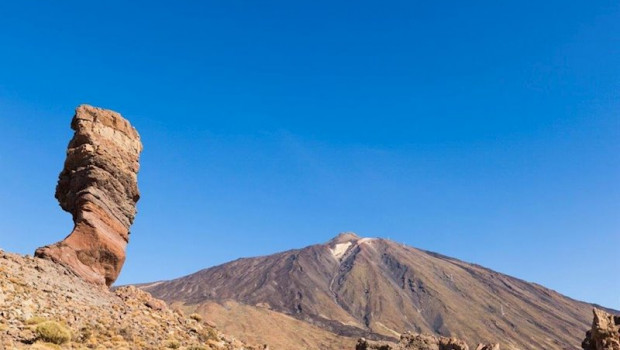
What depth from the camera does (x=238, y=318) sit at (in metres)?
118

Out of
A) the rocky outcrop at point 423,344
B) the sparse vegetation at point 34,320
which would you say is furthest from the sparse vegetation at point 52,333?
the rocky outcrop at point 423,344

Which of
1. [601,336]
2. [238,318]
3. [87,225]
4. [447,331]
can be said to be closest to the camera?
[87,225]

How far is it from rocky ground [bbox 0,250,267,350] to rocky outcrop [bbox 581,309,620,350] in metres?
19.5

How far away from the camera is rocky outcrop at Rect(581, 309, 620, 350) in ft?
78.7

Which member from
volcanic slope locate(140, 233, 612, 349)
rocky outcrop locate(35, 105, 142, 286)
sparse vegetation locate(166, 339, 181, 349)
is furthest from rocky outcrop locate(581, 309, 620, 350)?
volcanic slope locate(140, 233, 612, 349)

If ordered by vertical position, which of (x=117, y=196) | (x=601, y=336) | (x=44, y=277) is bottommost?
(x=601, y=336)

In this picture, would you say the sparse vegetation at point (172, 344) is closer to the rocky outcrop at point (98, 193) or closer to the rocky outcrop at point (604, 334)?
the rocky outcrop at point (98, 193)

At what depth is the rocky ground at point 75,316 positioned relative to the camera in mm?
13719

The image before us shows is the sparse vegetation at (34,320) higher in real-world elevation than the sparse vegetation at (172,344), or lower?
higher

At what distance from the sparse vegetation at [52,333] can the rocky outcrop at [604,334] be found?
83.3 ft

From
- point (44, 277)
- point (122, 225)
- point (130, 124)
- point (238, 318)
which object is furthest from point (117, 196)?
point (238, 318)

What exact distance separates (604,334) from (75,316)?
25.9 metres

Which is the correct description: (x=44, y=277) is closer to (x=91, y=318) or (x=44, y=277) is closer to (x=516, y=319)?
(x=91, y=318)

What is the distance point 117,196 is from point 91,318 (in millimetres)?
7725
